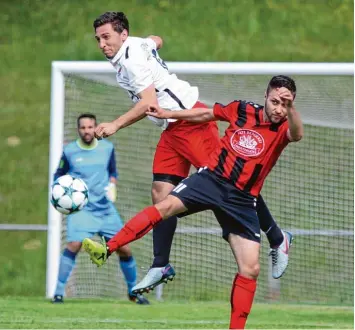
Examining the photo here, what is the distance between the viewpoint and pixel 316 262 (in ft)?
45.8

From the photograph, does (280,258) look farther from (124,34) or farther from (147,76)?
(124,34)

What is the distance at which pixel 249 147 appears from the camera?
320 inches

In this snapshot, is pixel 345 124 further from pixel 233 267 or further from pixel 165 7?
pixel 165 7

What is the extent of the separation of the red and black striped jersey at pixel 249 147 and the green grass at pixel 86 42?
930 cm

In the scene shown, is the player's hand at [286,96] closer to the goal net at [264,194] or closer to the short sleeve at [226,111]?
the short sleeve at [226,111]

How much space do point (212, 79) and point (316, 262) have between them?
8.72ft

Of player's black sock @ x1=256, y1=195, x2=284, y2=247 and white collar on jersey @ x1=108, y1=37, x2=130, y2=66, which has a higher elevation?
white collar on jersey @ x1=108, y1=37, x2=130, y2=66

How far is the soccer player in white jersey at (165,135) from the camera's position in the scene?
28.5ft

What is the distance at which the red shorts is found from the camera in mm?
8977

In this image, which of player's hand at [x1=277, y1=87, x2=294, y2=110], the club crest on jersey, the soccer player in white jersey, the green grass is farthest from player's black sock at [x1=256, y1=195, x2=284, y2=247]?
the green grass

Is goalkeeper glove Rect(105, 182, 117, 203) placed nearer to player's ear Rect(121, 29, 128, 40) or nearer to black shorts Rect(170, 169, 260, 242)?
player's ear Rect(121, 29, 128, 40)

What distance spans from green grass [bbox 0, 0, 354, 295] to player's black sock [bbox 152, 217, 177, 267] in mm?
8302

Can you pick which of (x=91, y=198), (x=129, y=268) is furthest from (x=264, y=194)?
(x=91, y=198)

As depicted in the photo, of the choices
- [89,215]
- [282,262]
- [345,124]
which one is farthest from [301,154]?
[282,262]
